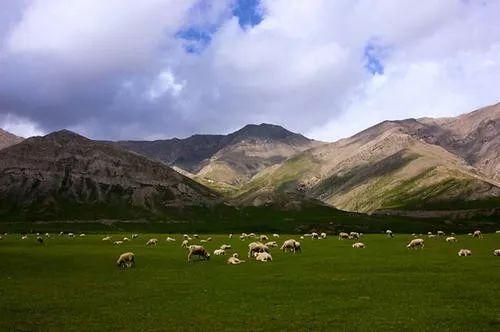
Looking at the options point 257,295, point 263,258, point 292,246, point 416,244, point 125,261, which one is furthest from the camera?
point 416,244

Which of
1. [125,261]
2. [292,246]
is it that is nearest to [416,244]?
[292,246]

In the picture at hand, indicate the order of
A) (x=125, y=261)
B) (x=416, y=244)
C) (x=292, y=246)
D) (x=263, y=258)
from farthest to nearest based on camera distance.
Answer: (x=416, y=244)
(x=292, y=246)
(x=263, y=258)
(x=125, y=261)

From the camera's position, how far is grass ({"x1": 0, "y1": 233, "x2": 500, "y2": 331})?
90.7 ft

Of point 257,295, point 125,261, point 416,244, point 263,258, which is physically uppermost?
point 416,244

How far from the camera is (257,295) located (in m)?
36.4

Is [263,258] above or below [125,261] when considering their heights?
below

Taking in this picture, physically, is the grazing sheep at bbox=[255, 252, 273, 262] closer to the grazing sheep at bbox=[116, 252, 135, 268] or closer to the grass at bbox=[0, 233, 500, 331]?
the grass at bbox=[0, 233, 500, 331]

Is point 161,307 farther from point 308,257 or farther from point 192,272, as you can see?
point 308,257

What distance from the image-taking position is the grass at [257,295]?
90.7ft

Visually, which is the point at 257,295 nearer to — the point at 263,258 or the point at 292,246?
the point at 263,258

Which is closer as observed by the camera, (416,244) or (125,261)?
(125,261)

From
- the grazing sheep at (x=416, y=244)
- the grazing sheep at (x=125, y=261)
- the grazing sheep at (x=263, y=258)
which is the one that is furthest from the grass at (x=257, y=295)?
the grazing sheep at (x=416, y=244)

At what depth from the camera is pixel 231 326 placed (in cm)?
2705

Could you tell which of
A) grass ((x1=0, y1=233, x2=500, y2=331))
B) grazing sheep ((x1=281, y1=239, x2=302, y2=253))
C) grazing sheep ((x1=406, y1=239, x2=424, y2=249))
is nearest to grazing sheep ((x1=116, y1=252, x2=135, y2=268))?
grass ((x1=0, y1=233, x2=500, y2=331))
